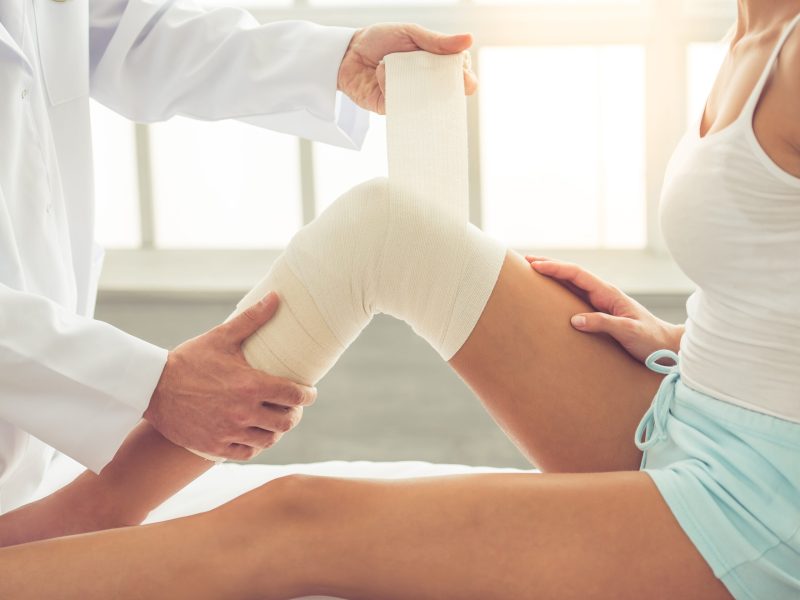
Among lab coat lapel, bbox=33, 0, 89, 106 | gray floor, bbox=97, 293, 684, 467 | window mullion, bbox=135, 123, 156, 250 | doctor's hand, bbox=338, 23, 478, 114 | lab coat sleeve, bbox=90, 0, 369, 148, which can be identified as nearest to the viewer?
doctor's hand, bbox=338, 23, 478, 114

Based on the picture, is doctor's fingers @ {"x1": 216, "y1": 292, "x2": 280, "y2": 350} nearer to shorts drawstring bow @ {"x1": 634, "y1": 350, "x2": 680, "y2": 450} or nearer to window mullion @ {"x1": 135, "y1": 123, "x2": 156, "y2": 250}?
shorts drawstring bow @ {"x1": 634, "y1": 350, "x2": 680, "y2": 450}

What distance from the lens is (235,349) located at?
1.25 m

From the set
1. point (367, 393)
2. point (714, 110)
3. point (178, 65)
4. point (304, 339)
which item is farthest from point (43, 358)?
point (367, 393)

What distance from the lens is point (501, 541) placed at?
3.32 ft

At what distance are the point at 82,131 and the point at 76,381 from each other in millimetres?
525

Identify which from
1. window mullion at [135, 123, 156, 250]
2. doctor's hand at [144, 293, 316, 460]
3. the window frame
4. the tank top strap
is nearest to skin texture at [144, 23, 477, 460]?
doctor's hand at [144, 293, 316, 460]

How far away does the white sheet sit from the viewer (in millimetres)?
1472

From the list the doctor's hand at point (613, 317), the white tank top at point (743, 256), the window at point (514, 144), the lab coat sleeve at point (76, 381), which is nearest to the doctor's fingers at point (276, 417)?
the lab coat sleeve at point (76, 381)

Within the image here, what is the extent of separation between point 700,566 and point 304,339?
1.68 feet

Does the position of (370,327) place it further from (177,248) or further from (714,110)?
(714,110)

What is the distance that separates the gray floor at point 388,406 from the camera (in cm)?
266

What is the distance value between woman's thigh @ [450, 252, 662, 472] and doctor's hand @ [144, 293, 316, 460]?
0.76ft

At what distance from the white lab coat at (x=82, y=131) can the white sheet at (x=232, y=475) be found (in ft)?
0.17

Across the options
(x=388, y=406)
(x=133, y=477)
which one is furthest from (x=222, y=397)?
(x=388, y=406)
